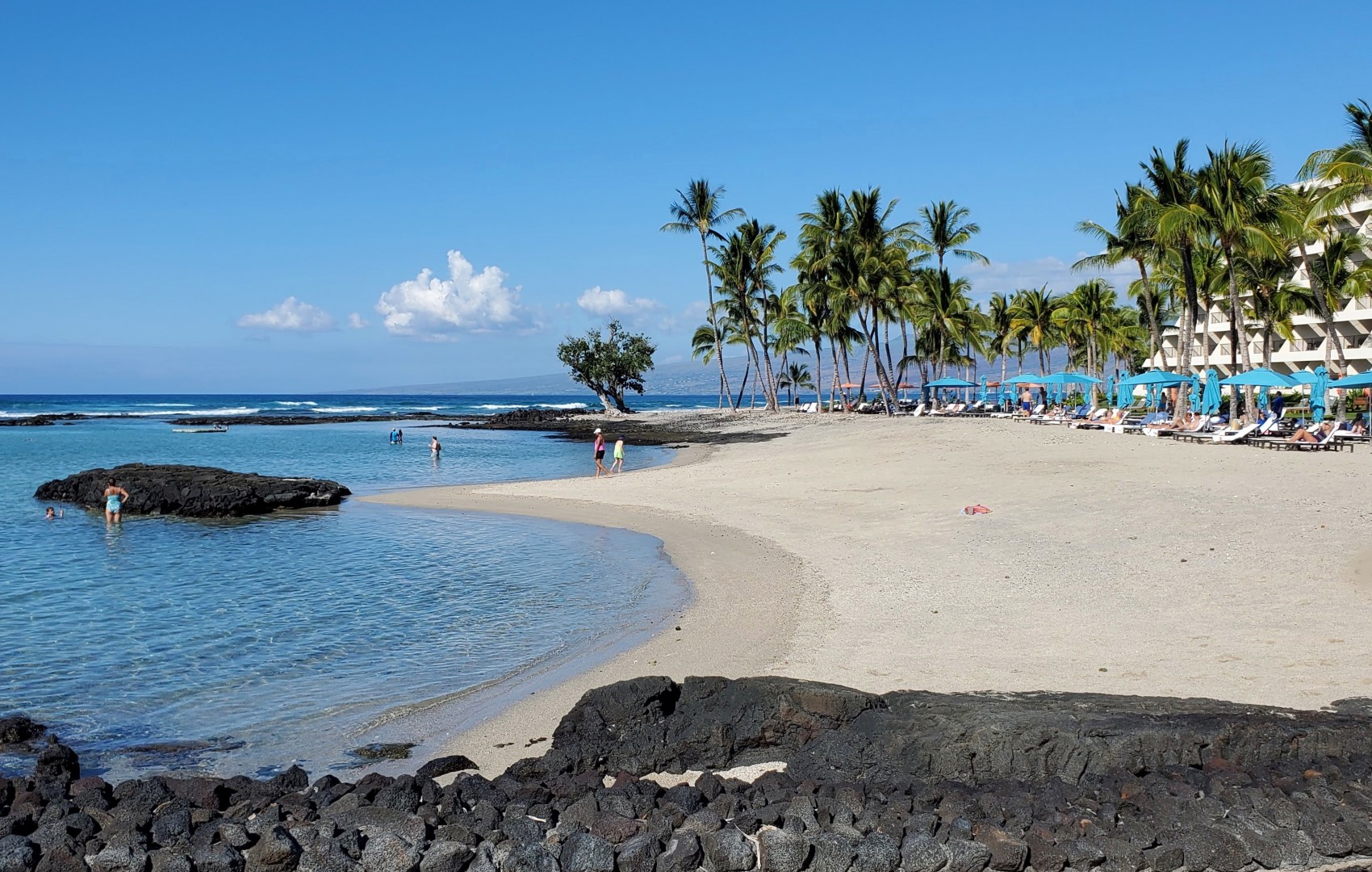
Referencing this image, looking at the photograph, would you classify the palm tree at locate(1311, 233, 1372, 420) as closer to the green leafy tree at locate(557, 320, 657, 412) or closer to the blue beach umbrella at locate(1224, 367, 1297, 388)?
the blue beach umbrella at locate(1224, 367, 1297, 388)

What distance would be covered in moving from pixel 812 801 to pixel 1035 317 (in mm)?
65095

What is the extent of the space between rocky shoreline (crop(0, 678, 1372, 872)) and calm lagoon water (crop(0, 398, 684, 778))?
146cm

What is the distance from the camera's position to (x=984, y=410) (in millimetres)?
55938

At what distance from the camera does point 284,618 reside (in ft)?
41.2

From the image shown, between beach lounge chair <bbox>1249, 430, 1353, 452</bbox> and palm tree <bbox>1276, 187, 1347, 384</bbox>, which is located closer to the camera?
beach lounge chair <bbox>1249, 430, 1353, 452</bbox>

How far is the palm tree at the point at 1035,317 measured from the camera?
217 ft

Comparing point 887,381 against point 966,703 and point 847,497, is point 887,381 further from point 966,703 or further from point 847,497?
point 966,703

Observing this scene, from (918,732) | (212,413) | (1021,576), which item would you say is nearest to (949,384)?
(1021,576)

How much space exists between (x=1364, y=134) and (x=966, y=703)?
25.6 metres

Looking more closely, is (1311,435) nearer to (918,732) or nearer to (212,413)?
(918,732)

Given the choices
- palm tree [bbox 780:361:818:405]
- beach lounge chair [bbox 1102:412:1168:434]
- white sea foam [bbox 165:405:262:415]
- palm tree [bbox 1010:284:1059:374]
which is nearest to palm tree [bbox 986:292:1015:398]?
palm tree [bbox 1010:284:1059:374]

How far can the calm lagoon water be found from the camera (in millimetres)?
8516

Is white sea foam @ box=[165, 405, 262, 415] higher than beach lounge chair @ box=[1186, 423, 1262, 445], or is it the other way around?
white sea foam @ box=[165, 405, 262, 415]

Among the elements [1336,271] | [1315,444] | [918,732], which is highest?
[1336,271]
